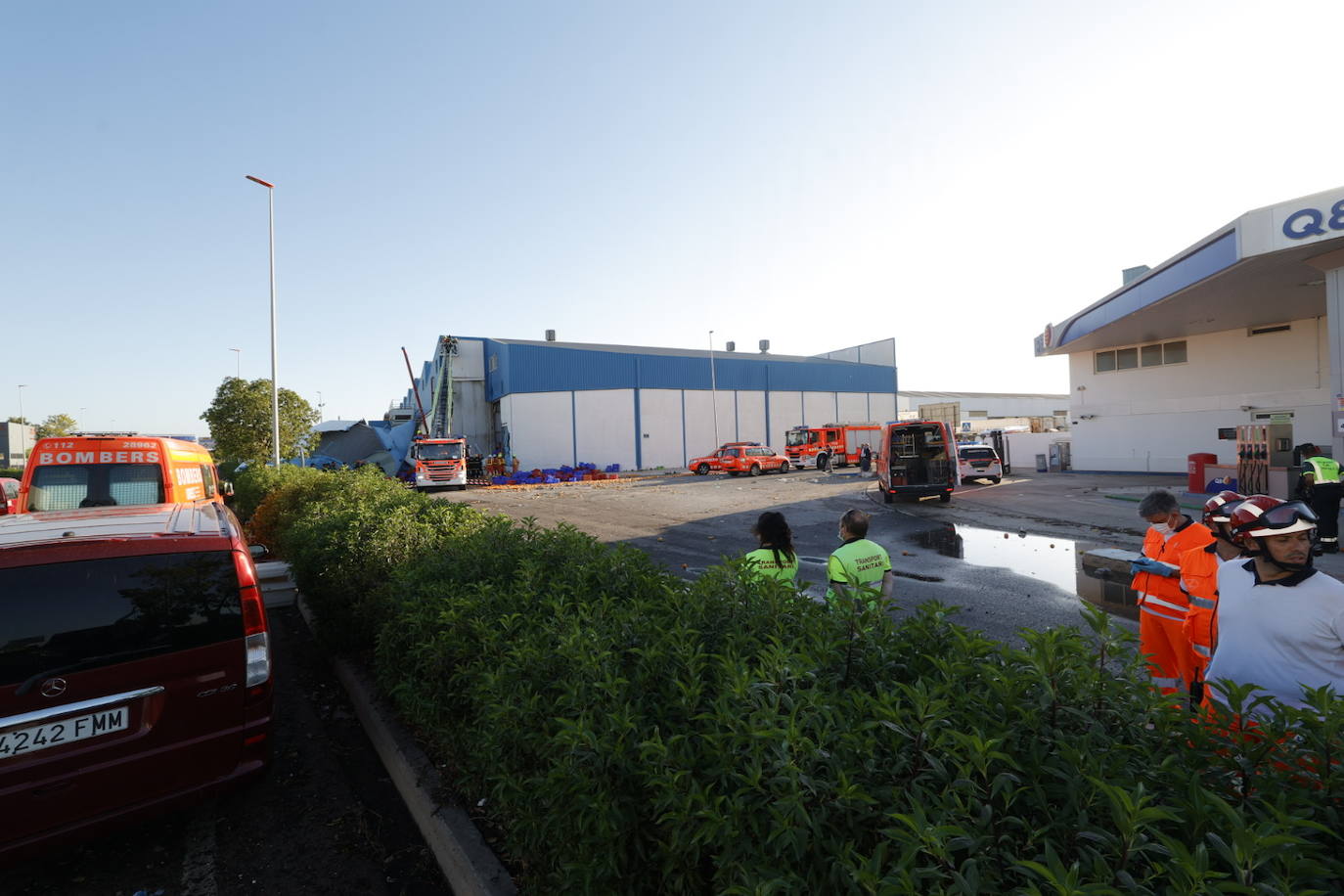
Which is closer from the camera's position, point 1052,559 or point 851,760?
point 851,760

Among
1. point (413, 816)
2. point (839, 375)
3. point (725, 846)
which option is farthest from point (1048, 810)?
point (839, 375)

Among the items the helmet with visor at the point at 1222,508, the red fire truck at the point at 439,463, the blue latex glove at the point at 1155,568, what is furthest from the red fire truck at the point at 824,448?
the helmet with visor at the point at 1222,508

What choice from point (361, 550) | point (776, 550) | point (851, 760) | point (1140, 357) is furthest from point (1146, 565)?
point (1140, 357)

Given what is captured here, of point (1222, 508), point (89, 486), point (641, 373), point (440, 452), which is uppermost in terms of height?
point (641, 373)

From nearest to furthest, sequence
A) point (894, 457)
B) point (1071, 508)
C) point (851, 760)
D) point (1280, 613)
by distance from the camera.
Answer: point (851, 760), point (1280, 613), point (1071, 508), point (894, 457)

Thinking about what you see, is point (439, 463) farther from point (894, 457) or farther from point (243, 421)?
point (894, 457)

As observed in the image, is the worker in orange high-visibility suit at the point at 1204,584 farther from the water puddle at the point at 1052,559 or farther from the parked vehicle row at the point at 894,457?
the parked vehicle row at the point at 894,457

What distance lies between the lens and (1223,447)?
2241 centimetres

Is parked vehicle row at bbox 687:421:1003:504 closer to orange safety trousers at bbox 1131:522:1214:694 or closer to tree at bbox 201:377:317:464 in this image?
orange safety trousers at bbox 1131:522:1214:694

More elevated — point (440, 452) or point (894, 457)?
point (440, 452)

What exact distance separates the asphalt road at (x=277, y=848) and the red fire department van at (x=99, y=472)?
222 inches

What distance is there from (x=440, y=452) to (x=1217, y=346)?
1223 inches

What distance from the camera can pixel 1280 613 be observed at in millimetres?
2777

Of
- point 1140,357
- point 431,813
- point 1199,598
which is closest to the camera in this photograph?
point 431,813
